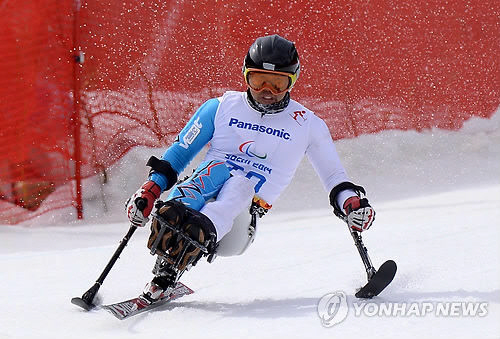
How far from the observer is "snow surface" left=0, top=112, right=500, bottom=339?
3.32 metres

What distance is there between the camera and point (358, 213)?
12.7ft

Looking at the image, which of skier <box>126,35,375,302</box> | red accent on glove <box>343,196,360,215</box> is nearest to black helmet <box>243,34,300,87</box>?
skier <box>126,35,375,302</box>

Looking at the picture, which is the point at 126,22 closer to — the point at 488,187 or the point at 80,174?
the point at 80,174

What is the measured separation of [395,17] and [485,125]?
1.83 metres

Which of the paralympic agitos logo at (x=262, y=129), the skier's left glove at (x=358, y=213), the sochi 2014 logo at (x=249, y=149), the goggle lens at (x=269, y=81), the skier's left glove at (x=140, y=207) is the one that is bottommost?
the skier's left glove at (x=140, y=207)

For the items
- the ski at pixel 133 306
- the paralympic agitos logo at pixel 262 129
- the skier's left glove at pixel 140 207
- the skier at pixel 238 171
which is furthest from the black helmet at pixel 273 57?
the ski at pixel 133 306

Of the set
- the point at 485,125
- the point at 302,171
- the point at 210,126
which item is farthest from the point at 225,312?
the point at 485,125

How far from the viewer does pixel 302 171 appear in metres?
8.31

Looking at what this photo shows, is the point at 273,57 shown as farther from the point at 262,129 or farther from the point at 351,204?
the point at 351,204

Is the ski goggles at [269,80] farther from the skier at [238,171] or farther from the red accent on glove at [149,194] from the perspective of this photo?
the red accent on glove at [149,194]

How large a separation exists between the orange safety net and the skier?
307cm

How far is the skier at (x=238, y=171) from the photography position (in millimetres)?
3580

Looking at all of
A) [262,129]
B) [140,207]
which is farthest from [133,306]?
[262,129]

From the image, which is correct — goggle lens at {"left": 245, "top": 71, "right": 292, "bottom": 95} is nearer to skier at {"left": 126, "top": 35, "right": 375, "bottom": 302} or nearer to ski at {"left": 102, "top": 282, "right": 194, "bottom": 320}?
skier at {"left": 126, "top": 35, "right": 375, "bottom": 302}
